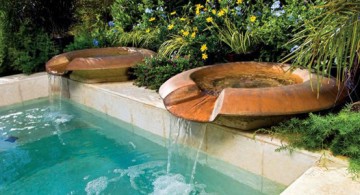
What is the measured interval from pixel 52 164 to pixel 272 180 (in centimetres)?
183

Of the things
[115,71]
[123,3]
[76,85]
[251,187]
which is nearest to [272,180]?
[251,187]

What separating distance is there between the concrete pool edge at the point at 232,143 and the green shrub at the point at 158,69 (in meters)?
0.13

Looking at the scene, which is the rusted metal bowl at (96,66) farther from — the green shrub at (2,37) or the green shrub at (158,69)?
the green shrub at (2,37)

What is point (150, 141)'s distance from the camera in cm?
342

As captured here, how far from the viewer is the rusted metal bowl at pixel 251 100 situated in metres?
2.40

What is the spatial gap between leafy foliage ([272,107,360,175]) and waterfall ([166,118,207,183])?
0.72 meters

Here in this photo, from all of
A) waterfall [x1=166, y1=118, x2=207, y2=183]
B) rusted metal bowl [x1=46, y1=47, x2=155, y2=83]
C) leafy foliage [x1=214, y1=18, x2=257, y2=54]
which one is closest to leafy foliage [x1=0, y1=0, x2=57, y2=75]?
rusted metal bowl [x1=46, y1=47, x2=155, y2=83]

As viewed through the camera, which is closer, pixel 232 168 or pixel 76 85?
pixel 232 168

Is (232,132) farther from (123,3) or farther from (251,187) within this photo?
(123,3)

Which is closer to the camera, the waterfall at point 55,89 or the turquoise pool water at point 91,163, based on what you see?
the turquoise pool water at point 91,163

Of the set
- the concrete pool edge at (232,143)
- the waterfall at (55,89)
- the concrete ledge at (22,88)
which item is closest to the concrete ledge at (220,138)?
the concrete pool edge at (232,143)

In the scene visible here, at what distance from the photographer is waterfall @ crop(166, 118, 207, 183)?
294 centimetres

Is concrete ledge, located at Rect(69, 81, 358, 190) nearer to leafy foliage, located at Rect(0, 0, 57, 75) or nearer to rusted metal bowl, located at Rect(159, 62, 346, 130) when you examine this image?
rusted metal bowl, located at Rect(159, 62, 346, 130)

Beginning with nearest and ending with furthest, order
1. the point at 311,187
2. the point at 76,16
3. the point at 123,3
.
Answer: the point at 311,187 < the point at 123,3 < the point at 76,16
